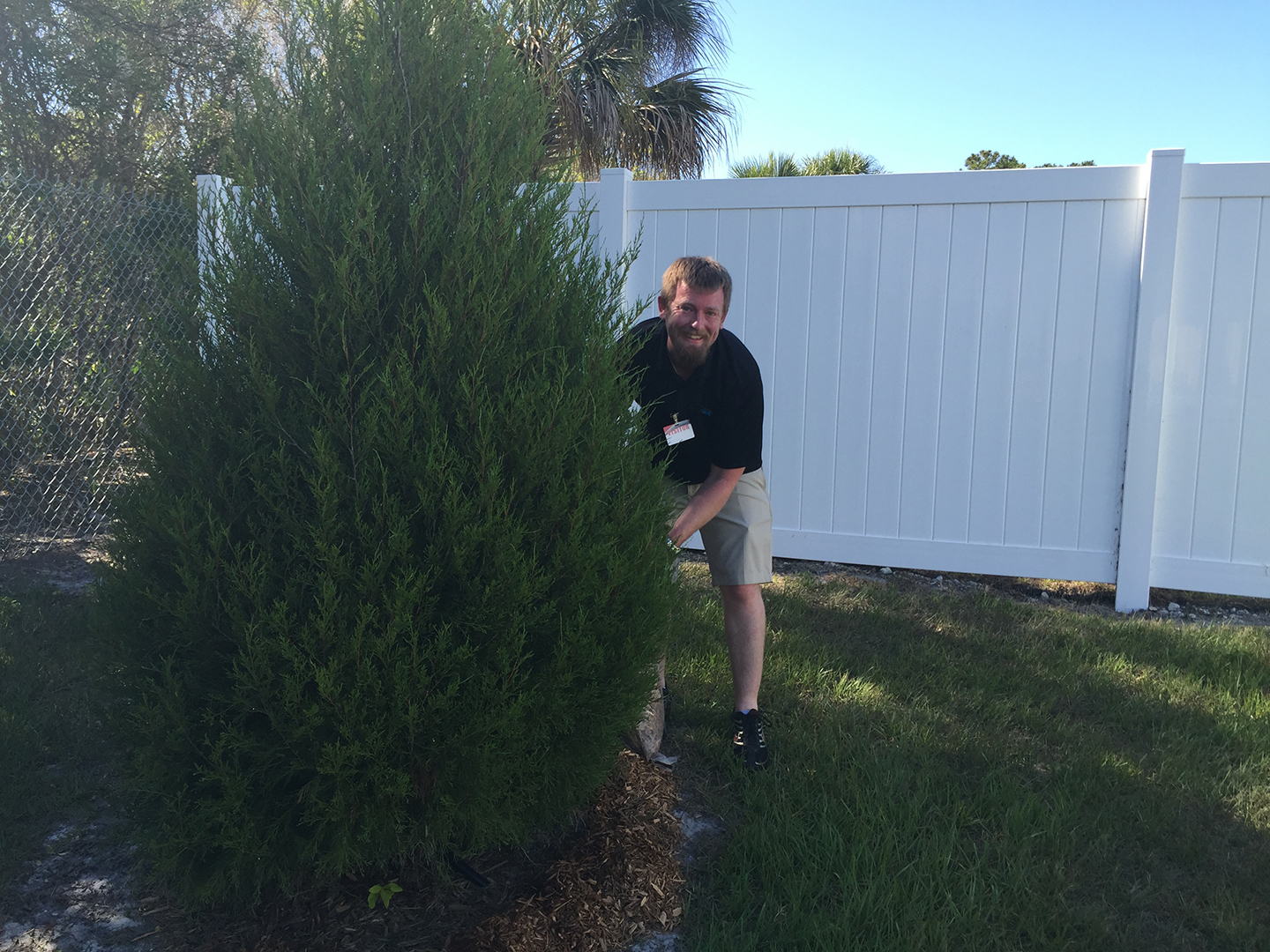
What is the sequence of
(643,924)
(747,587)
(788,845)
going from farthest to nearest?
(747,587)
(788,845)
(643,924)

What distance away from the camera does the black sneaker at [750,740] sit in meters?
3.04

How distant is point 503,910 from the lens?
2373 millimetres

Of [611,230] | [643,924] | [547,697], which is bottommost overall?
[643,924]

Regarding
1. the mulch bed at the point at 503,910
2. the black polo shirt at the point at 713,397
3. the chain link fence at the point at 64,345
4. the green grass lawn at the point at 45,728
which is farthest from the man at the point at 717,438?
the chain link fence at the point at 64,345

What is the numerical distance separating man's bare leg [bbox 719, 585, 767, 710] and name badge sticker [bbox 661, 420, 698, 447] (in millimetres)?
635

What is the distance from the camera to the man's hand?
2912mm

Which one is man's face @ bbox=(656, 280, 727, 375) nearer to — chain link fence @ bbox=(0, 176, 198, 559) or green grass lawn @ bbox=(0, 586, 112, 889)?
green grass lawn @ bbox=(0, 586, 112, 889)

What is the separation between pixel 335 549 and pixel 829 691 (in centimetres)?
235

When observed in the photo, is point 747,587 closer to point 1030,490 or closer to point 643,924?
point 643,924

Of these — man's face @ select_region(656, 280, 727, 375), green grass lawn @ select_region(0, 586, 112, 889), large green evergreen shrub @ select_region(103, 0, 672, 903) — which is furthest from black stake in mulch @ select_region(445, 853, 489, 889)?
man's face @ select_region(656, 280, 727, 375)

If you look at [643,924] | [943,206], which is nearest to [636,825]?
[643,924]

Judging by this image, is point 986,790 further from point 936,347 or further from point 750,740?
point 936,347

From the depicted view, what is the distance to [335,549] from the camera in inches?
74.6

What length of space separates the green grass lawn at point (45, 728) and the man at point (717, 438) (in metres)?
1.80
